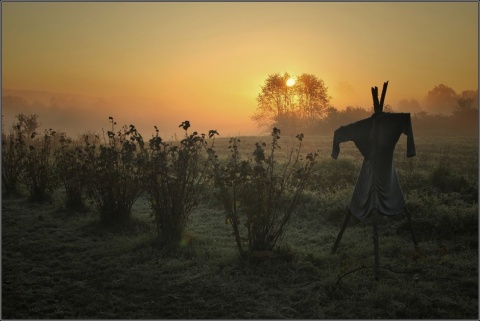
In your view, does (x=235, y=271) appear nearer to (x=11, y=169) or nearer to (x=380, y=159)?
(x=380, y=159)

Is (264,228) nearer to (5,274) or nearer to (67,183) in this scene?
(5,274)

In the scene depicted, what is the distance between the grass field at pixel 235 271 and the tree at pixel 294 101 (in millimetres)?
46707

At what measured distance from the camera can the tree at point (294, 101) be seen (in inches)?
2157

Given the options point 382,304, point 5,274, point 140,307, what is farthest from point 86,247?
point 382,304

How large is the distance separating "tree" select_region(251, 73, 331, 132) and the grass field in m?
46.7

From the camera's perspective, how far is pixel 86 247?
716 centimetres

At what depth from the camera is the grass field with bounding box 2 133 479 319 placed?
15.3 feet

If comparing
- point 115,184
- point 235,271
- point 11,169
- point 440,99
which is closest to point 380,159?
point 235,271

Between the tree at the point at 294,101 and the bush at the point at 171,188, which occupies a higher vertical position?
the tree at the point at 294,101

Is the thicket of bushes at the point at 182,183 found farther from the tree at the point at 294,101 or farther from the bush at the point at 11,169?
the tree at the point at 294,101

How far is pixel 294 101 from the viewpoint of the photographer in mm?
55906

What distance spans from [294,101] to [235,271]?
51712 millimetres

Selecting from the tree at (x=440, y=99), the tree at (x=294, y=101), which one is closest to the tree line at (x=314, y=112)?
the tree at (x=294, y=101)

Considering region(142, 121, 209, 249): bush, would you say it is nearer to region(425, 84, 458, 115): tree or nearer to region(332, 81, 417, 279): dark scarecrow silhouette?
region(332, 81, 417, 279): dark scarecrow silhouette
